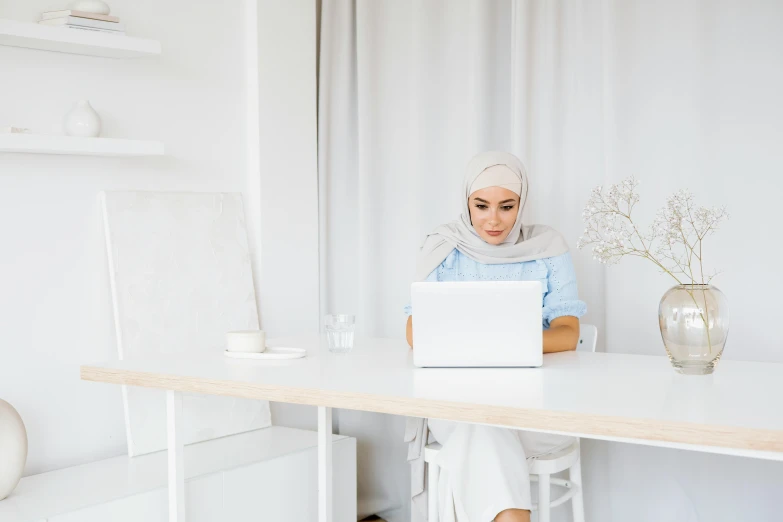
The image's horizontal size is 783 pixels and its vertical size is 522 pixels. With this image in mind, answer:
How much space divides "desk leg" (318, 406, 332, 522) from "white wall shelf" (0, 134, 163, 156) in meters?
1.07

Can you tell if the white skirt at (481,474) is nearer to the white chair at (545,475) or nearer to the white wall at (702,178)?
the white chair at (545,475)

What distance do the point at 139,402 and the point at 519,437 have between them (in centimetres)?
132

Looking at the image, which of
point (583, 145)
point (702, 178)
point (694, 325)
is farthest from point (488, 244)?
point (694, 325)

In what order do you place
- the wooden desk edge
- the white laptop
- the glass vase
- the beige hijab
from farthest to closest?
the beige hijab → the white laptop → the glass vase → the wooden desk edge

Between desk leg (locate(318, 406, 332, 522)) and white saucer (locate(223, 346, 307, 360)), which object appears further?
desk leg (locate(318, 406, 332, 522))

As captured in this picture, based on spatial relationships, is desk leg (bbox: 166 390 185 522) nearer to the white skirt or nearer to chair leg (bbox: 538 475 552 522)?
the white skirt

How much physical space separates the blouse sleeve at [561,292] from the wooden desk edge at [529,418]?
0.94 meters

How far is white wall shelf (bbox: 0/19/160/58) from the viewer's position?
246cm

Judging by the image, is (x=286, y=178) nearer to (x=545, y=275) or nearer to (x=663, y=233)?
(x=545, y=275)

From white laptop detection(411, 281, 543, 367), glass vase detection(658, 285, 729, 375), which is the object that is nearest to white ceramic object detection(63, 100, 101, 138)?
white laptop detection(411, 281, 543, 367)

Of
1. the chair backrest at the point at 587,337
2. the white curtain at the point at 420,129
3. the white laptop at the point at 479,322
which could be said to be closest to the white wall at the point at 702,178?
the white curtain at the point at 420,129

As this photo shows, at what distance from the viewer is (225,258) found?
3072 millimetres

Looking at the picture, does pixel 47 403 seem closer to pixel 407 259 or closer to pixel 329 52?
pixel 407 259

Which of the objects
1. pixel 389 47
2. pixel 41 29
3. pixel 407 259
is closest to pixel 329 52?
pixel 389 47
